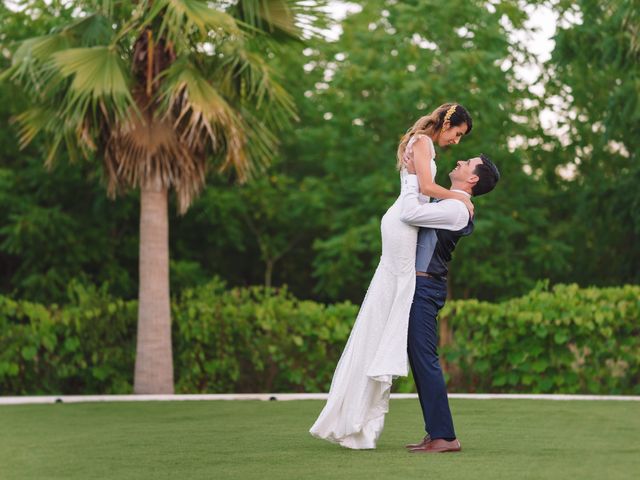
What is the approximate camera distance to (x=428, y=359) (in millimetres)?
6980

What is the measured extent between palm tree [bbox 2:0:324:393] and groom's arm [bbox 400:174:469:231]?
7.40 metres

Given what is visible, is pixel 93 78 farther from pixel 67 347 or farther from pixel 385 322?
pixel 385 322

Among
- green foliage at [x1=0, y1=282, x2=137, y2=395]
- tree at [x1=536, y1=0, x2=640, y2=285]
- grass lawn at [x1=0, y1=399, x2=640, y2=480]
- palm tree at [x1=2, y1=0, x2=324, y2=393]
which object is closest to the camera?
grass lawn at [x1=0, y1=399, x2=640, y2=480]

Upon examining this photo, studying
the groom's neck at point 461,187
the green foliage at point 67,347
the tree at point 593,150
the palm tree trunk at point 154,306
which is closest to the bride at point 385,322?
the groom's neck at point 461,187

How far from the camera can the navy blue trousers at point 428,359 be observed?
273 inches

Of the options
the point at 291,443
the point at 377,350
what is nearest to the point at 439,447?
the point at 377,350

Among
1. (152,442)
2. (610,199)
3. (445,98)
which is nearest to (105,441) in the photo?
(152,442)

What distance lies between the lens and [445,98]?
23.7m

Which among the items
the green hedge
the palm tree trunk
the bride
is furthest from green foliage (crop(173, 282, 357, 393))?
the bride

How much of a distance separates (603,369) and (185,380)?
5030 millimetres

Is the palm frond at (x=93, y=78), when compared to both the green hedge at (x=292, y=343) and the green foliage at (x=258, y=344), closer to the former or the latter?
the green hedge at (x=292, y=343)

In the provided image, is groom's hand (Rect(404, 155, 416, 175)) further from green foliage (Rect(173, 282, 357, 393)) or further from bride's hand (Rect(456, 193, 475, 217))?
green foliage (Rect(173, 282, 357, 393))

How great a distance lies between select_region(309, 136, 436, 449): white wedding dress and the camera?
22.9 ft

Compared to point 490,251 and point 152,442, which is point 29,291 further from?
point 152,442
